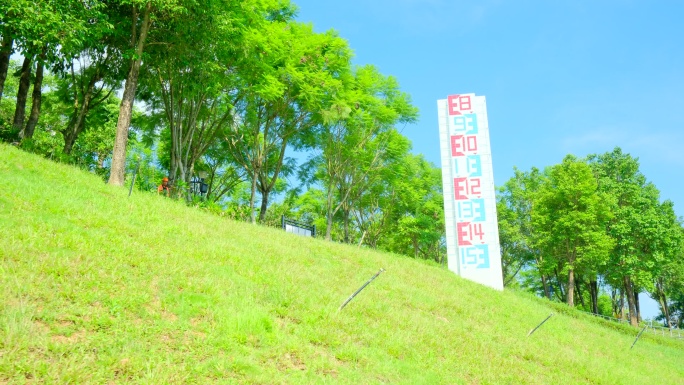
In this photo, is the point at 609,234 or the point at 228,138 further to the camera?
the point at 609,234

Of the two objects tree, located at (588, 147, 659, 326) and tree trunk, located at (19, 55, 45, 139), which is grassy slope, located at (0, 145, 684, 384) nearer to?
tree trunk, located at (19, 55, 45, 139)

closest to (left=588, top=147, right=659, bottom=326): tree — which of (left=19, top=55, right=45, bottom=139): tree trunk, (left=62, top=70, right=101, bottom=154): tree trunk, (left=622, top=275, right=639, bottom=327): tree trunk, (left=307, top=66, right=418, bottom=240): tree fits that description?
(left=622, top=275, right=639, bottom=327): tree trunk

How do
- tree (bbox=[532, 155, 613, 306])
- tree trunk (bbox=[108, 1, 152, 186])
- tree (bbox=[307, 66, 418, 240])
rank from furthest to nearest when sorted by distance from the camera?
tree (bbox=[532, 155, 613, 306]), tree (bbox=[307, 66, 418, 240]), tree trunk (bbox=[108, 1, 152, 186])

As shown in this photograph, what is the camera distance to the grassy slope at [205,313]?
6371mm

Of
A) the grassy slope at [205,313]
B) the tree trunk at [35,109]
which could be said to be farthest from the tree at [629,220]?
the tree trunk at [35,109]

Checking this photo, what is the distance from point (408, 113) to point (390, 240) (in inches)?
635

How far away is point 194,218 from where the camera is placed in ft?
49.7

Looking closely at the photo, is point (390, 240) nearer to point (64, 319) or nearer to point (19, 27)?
point (19, 27)

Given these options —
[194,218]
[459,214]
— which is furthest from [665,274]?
[194,218]

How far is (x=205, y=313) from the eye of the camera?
8.02 metres

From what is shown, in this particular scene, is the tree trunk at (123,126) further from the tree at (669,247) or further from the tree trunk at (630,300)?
the tree trunk at (630,300)

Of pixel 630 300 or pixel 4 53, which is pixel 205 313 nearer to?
pixel 4 53

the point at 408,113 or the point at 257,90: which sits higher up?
the point at 408,113

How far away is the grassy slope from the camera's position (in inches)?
251
